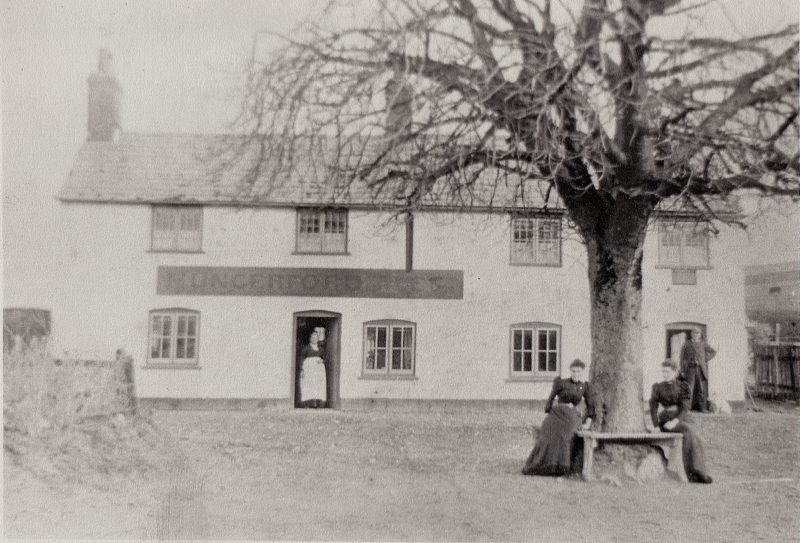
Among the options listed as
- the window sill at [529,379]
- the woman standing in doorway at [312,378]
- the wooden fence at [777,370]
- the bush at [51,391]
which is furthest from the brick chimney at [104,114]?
the wooden fence at [777,370]

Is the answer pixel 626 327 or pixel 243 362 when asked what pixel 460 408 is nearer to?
pixel 243 362

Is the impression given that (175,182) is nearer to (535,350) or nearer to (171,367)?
(171,367)

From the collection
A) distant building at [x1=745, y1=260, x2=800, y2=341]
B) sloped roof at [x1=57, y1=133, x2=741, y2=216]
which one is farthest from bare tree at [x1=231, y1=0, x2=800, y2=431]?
distant building at [x1=745, y1=260, x2=800, y2=341]

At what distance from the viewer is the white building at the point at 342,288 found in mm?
19250

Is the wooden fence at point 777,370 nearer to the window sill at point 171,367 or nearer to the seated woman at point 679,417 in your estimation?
the seated woman at point 679,417

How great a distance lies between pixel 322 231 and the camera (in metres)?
19.8

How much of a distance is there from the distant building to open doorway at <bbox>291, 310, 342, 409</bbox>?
11391 mm

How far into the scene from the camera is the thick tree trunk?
35.5 ft

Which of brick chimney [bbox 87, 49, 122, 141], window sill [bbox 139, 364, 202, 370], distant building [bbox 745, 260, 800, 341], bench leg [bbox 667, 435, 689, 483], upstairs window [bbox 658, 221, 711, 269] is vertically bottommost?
bench leg [bbox 667, 435, 689, 483]

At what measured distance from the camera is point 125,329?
1870 cm

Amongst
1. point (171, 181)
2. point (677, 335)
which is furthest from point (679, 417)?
point (171, 181)

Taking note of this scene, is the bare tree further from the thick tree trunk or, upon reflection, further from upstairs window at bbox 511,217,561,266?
upstairs window at bbox 511,217,561,266

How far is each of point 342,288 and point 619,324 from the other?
32.8 feet

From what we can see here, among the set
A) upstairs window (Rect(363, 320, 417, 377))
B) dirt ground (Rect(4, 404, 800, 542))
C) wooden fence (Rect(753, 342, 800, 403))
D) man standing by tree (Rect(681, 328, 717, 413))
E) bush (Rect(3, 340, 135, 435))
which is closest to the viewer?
dirt ground (Rect(4, 404, 800, 542))
